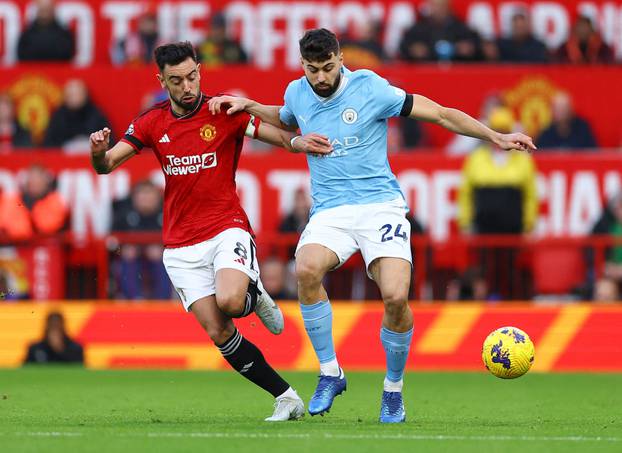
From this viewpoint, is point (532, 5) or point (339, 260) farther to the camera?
point (532, 5)

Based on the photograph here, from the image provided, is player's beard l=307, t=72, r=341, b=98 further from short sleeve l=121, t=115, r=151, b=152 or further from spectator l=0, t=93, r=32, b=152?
spectator l=0, t=93, r=32, b=152

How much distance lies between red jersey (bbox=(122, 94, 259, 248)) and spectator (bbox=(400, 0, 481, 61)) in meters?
10.1

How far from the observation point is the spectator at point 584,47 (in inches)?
811

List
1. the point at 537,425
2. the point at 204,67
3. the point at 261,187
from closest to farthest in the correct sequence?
the point at 537,425
the point at 261,187
the point at 204,67

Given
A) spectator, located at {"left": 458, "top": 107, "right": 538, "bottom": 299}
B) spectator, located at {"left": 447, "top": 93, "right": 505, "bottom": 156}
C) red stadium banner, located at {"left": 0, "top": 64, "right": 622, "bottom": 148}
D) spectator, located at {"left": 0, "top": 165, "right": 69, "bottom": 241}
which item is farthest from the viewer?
red stadium banner, located at {"left": 0, "top": 64, "right": 622, "bottom": 148}

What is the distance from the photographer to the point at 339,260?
10.1 meters

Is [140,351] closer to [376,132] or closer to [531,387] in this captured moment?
[531,387]

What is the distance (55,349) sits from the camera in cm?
1680

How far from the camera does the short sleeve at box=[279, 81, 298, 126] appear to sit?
407 inches

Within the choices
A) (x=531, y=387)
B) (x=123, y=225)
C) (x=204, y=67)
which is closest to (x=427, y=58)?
(x=204, y=67)

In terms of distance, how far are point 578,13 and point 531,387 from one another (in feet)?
28.7

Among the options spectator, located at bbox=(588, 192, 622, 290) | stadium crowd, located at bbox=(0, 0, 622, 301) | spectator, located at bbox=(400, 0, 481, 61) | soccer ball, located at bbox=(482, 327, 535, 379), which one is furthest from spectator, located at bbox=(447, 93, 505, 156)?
soccer ball, located at bbox=(482, 327, 535, 379)

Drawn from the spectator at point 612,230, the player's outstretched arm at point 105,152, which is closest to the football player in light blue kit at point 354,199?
the player's outstretched arm at point 105,152

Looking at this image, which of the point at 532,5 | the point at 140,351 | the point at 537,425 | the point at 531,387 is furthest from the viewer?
the point at 532,5
